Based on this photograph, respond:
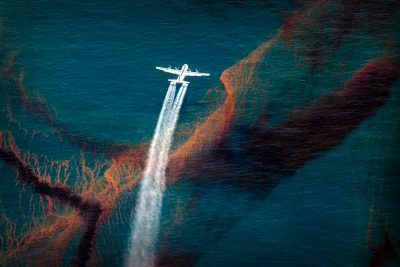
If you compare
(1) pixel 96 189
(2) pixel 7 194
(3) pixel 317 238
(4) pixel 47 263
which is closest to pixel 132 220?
(1) pixel 96 189

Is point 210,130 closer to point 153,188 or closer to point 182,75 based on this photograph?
point 182,75

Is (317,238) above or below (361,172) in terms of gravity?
below

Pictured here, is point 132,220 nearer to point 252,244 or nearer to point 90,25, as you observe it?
point 252,244

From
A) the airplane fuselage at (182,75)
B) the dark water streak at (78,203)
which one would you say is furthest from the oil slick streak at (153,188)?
the dark water streak at (78,203)

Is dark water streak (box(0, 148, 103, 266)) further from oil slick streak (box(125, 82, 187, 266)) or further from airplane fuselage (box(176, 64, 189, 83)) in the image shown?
airplane fuselage (box(176, 64, 189, 83))

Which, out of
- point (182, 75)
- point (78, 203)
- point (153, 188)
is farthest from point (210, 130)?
point (78, 203)

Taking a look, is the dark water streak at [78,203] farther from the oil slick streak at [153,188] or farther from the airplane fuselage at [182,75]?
the airplane fuselage at [182,75]

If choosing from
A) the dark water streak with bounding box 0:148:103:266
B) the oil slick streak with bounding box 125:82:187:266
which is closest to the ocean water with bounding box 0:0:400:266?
the dark water streak with bounding box 0:148:103:266

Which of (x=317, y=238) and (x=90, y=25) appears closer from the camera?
(x=317, y=238)
